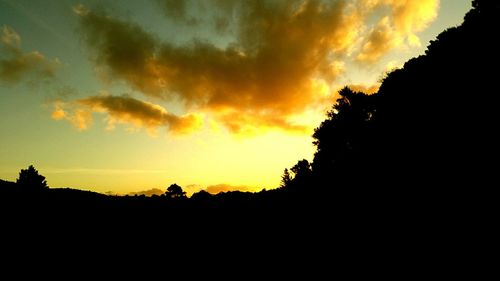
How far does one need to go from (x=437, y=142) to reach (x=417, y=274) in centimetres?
1229

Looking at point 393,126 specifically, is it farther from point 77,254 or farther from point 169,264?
point 77,254

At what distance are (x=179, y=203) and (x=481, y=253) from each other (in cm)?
1374

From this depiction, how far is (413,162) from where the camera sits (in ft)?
65.8

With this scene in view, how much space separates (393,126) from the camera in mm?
27516

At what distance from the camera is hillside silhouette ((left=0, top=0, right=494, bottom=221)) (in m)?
15.0

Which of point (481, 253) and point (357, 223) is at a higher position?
point (357, 223)

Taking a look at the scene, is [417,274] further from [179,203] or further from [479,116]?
[479,116]

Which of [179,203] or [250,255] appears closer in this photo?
[250,255]

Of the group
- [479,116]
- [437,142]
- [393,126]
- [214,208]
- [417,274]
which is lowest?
[417,274]

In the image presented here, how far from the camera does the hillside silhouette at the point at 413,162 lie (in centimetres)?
1504

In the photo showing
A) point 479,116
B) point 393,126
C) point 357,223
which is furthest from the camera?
point 393,126

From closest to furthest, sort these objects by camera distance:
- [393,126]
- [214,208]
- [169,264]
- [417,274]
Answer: [417,274] → [169,264] → [214,208] → [393,126]

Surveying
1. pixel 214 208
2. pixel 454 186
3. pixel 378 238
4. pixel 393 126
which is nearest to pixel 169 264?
pixel 214 208

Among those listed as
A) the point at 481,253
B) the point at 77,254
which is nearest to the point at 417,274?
the point at 481,253
